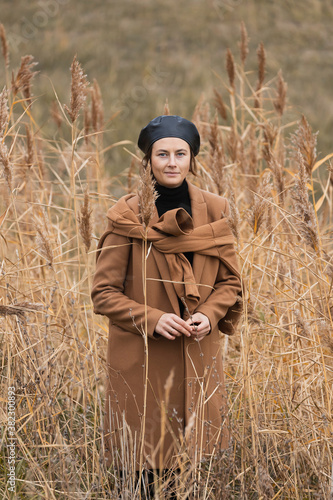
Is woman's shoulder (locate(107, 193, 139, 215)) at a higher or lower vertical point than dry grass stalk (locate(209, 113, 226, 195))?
lower

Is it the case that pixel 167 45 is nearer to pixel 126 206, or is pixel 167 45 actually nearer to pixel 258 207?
pixel 126 206

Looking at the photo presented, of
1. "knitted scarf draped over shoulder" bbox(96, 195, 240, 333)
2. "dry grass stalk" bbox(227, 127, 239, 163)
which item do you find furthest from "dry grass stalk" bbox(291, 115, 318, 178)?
"dry grass stalk" bbox(227, 127, 239, 163)

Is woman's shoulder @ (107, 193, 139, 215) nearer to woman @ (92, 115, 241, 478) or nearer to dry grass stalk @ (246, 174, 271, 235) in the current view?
woman @ (92, 115, 241, 478)

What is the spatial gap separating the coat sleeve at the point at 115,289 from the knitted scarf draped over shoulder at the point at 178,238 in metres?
0.05

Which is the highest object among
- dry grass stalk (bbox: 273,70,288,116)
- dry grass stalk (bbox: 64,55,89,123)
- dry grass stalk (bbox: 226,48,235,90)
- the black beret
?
dry grass stalk (bbox: 226,48,235,90)

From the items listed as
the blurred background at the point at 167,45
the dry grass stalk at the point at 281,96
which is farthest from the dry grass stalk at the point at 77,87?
the blurred background at the point at 167,45

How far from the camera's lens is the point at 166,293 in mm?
2162

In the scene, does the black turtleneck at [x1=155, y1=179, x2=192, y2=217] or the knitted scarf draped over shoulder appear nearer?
the knitted scarf draped over shoulder

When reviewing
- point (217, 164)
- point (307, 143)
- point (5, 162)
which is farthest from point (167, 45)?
point (307, 143)

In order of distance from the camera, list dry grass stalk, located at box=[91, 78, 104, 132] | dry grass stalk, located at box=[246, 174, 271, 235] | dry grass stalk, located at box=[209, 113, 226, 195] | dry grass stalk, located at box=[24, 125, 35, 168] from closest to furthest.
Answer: dry grass stalk, located at box=[246, 174, 271, 235]
dry grass stalk, located at box=[209, 113, 226, 195]
dry grass stalk, located at box=[24, 125, 35, 168]
dry grass stalk, located at box=[91, 78, 104, 132]

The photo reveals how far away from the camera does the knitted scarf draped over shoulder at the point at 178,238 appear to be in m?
2.09

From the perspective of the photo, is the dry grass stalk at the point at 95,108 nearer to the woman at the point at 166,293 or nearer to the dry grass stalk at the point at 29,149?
the dry grass stalk at the point at 29,149

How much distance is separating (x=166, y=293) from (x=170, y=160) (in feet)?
1.47

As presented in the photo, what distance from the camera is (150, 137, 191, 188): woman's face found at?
A: 213cm
